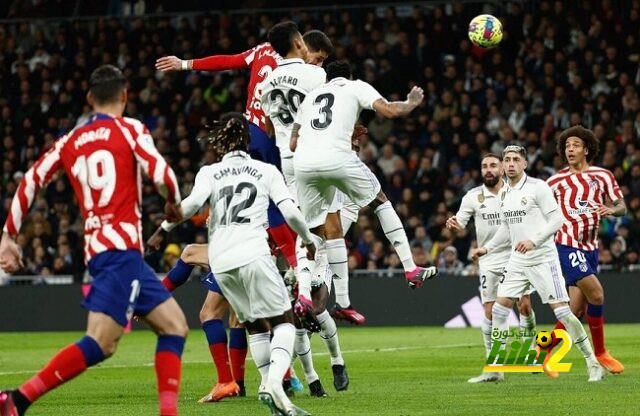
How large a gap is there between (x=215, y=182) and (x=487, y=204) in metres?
5.81

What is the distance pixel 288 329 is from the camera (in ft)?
30.0

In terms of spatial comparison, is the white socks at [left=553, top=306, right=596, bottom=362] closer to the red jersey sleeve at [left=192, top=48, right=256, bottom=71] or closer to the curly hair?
the red jersey sleeve at [left=192, top=48, right=256, bottom=71]

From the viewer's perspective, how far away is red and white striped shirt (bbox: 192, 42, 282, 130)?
12.3m

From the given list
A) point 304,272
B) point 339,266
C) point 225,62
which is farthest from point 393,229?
point 225,62

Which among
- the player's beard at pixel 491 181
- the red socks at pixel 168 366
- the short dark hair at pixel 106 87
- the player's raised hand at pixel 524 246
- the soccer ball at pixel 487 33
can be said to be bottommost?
the red socks at pixel 168 366

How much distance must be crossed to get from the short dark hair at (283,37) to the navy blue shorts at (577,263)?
3.86m

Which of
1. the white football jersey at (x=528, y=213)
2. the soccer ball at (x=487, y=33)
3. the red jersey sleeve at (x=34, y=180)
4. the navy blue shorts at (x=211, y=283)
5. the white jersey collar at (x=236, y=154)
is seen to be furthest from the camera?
the soccer ball at (x=487, y=33)

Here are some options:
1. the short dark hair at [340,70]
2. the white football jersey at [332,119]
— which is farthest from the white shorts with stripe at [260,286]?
the short dark hair at [340,70]

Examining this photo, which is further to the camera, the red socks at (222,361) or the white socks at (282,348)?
the red socks at (222,361)

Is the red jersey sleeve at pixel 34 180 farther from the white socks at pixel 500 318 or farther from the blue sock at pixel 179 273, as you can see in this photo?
the white socks at pixel 500 318

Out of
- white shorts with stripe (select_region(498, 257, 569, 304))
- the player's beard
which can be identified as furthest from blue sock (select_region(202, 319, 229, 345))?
the player's beard

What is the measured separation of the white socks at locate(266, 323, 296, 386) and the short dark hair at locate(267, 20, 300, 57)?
10.7 feet

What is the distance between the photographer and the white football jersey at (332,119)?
11.1m

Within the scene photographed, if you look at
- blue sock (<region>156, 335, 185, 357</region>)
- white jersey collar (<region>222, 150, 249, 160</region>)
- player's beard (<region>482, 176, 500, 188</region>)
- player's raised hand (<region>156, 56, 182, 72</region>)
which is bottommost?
blue sock (<region>156, 335, 185, 357</region>)
